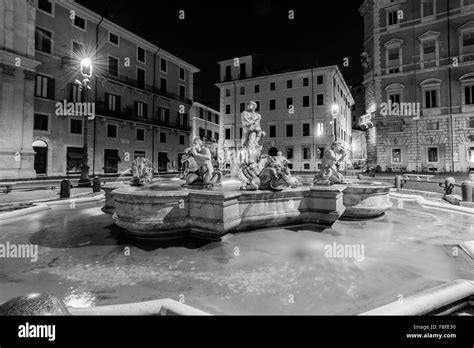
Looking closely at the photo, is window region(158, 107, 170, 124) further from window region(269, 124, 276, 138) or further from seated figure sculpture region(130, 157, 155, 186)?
seated figure sculpture region(130, 157, 155, 186)

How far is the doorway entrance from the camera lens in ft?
74.1

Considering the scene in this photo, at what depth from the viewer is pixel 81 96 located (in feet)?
85.2

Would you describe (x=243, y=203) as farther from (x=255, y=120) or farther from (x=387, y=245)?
(x=255, y=120)

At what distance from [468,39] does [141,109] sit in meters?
34.7

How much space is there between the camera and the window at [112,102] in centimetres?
2851

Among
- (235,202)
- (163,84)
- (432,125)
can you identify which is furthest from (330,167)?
(163,84)

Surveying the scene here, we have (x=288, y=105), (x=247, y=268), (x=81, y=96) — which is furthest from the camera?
(x=288, y=105)

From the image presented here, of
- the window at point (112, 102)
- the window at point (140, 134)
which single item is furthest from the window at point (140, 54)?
the window at point (140, 134)

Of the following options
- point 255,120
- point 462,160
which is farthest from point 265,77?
point 255,120

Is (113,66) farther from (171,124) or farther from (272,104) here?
(272,104)

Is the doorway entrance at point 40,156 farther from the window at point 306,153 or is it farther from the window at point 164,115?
the window at point 306,153

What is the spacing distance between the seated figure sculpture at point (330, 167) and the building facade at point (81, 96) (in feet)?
52.6

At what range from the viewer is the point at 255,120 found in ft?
34.0

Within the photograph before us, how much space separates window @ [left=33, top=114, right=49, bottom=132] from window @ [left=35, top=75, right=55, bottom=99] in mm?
1768
